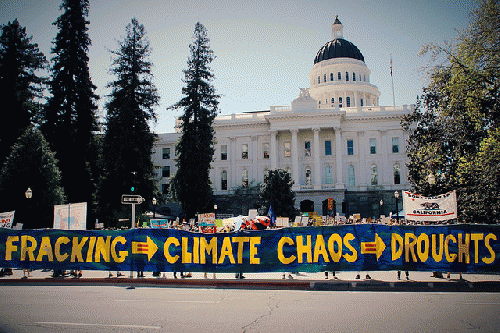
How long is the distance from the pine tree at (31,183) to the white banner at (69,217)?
11439mm

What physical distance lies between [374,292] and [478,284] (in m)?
3.41

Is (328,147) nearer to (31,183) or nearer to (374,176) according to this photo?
(374,176)

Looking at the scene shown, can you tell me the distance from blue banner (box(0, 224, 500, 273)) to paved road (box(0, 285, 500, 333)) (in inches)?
76.2

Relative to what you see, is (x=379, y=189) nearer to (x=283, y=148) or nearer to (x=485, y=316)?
(x=283, y=148)

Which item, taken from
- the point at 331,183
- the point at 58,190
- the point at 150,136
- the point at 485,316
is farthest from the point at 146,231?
the point at 331,183

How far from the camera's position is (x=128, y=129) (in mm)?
35562

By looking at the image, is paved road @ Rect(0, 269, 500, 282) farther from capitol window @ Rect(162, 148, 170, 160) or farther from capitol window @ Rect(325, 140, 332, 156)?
capitol window @ Rect(162, 148, 170, 160)

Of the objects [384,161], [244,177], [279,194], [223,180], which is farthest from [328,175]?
[279,194]

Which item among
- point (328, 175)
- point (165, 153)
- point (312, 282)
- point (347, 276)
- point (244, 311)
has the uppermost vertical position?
point (165, 153)

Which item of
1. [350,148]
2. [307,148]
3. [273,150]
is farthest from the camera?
[307,148]

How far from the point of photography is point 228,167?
64438 millimetres

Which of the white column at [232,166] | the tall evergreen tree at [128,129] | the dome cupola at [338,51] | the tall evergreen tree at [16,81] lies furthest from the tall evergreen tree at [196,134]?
the dome cupola at [338,51]

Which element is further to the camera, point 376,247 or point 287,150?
point 287,150

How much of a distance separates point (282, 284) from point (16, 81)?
1424 inches
